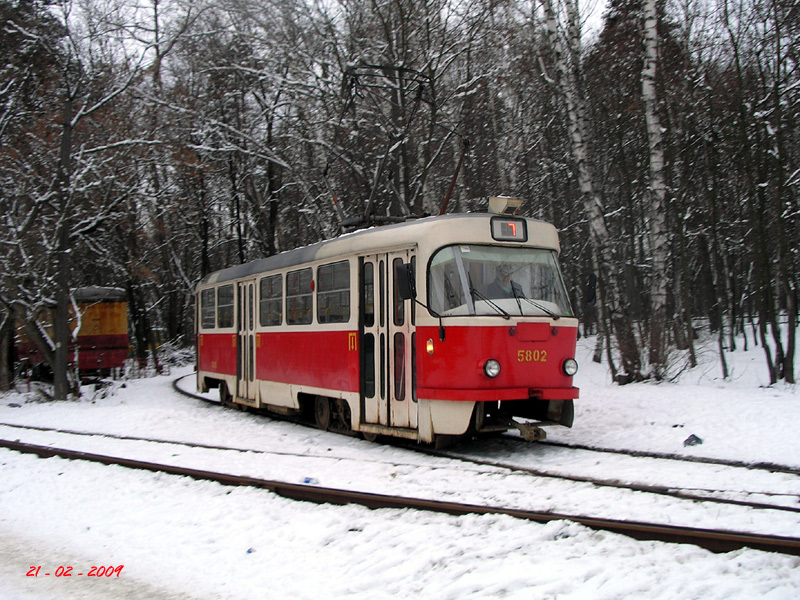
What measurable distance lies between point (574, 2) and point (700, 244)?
66.6ft

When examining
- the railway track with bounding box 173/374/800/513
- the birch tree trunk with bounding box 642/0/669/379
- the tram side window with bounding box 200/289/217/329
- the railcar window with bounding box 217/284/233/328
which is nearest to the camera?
the railway track with bounding box 173/374/800/513

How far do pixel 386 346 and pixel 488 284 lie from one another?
5.28 feet

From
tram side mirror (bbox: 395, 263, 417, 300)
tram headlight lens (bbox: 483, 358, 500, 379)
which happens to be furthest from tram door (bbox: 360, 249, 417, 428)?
tram headlight lens (bbox: 483, 358, 500, 379)

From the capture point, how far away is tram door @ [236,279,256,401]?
14070 mm

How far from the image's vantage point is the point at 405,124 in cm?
1875

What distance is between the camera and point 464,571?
4.70m

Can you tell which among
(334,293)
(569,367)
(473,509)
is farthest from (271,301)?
(473,509)

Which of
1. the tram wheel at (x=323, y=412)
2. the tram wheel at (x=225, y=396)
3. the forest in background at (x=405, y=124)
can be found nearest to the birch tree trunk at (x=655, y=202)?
the forest in background at (x=405, y=124)

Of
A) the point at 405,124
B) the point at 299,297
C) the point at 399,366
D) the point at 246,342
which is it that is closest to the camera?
the point at 399,366

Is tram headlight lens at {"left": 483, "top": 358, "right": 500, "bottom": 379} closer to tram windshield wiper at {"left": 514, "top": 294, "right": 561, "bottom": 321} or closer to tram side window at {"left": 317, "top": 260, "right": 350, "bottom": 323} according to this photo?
tram windshield wiper at {"left": 514, "top": 294, "right": 561, "bottom": 321}

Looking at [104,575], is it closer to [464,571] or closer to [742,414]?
[464,571]

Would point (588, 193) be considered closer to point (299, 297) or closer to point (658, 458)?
point (299, 297)

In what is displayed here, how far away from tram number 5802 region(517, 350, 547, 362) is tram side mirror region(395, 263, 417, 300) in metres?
1.43

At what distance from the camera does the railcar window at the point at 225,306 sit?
50.2 ft
